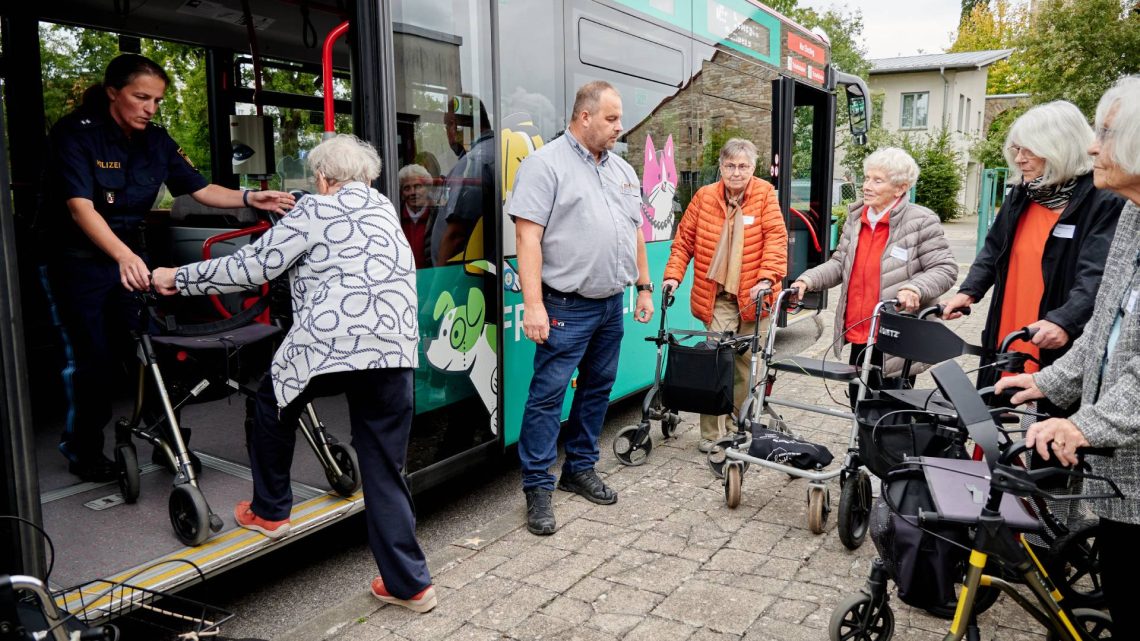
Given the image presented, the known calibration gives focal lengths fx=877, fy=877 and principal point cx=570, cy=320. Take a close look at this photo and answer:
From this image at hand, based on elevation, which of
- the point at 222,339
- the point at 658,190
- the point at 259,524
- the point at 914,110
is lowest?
the point at 259,524

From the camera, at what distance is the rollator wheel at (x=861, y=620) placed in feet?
9.30

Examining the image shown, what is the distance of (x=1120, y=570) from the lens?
2270 mm

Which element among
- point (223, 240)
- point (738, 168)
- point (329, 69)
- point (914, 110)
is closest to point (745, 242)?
point (738, 168)

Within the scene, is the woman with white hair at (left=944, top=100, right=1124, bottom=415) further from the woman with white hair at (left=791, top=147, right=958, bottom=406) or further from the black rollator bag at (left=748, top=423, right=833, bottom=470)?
the black rollator bag at (left=748, top=423, right=833, bottom=470)

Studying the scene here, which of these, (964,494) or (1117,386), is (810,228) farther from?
(1117,386)

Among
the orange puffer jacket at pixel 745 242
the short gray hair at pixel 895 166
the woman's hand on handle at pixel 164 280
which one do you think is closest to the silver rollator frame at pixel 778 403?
the orange puffer jacket at pixel 745 242

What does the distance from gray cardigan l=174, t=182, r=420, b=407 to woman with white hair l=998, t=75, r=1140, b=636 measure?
2.04 metres

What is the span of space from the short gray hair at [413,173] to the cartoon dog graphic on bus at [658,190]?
2.08 meters

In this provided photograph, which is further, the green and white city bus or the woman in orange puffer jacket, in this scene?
the woman in orange puffer jacket

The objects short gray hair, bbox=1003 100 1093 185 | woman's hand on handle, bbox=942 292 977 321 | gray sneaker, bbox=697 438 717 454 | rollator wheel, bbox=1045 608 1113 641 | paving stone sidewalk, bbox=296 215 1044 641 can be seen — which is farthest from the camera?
gray sneaker, bbox=697 438 717 454

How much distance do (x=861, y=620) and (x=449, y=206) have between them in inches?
95.5

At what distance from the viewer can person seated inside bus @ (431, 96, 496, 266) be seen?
13.1ft

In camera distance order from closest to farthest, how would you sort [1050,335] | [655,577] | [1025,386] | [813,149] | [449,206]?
[1025,386], [1050,335], [655,577], [449,206], [813,149]

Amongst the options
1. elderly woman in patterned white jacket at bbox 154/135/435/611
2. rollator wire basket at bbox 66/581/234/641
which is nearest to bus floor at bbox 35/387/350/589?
rollator wire basket at bbox 66/581/234/641
